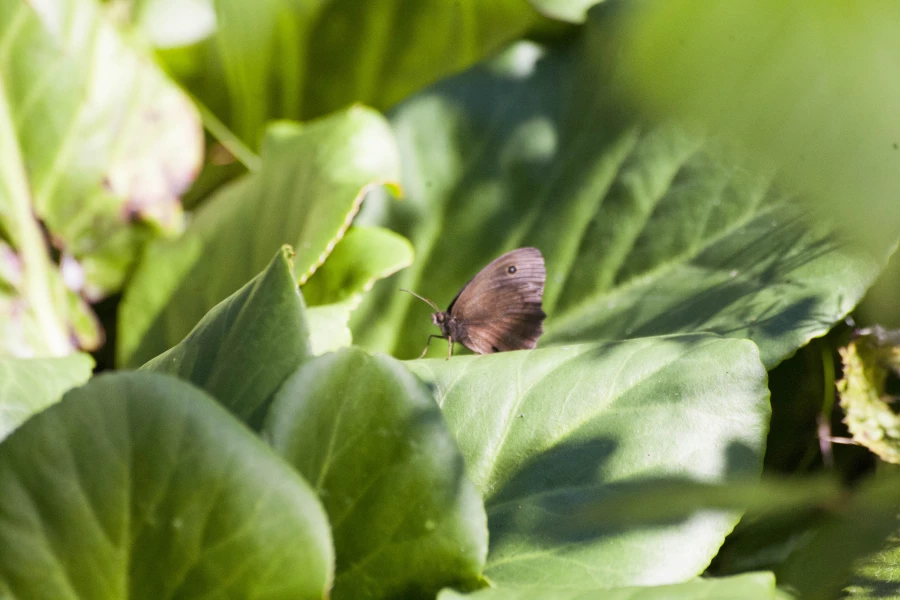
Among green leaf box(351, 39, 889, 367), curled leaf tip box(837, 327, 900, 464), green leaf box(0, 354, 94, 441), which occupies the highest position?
green leaf box(351, 39, 889, 367)

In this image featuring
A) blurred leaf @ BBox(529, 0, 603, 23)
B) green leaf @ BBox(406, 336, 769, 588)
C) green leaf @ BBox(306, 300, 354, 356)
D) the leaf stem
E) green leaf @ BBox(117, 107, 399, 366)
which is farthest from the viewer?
the leaf stem

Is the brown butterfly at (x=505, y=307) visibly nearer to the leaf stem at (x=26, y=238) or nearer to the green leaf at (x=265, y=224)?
the green leaf at (x=265, y=224)

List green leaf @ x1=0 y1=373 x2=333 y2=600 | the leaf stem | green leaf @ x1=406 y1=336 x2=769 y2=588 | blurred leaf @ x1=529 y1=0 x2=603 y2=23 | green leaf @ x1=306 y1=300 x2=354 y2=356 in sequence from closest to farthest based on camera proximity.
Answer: green leaf @ x1=0 y1=373 x2=333 y2=600 → green leaf @ x1=406 y1=336 x2=769 y2=588 → green leaf @ x1=306 y1=300 x2=354 y2=356 → blurred leaf @ x1=529 y1=0 x2=603 y2=23 → the leaf stem

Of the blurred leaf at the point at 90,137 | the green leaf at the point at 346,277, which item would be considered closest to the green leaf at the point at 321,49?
the blurred leaf at the point at 90,137

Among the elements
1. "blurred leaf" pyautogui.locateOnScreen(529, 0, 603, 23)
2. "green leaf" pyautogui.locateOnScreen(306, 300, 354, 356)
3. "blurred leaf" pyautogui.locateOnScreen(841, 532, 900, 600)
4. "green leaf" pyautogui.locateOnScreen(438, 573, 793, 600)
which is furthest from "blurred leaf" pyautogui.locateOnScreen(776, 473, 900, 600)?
"blurred leaf" pyautogui.locateOnScreen(529, 0, 603, 23)

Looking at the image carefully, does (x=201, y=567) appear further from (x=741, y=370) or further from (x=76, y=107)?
(x=76, y=107)

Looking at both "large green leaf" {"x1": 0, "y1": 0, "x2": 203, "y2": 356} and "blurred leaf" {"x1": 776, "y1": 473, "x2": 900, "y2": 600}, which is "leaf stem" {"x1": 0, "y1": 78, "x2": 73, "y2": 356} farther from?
"blurred leaf" {"x1": 776, "y1": 473, "x2": 900, "y2": 600}

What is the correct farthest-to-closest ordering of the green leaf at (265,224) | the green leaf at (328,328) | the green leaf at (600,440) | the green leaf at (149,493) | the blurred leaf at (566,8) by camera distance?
the blurred leaf at (566,8) < the green leaf at (265,224) < the green leaf at (328,328) < the green leaf at (600,440) < the green leaf at (149,493)
